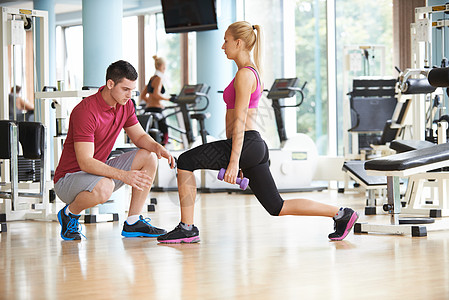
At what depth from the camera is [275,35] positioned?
9289mm

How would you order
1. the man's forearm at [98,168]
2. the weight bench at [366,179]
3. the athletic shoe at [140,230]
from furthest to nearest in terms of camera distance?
the weight bench at [366,179] < the athletic shoe at [140,230] < the man's forearm at [98,168]

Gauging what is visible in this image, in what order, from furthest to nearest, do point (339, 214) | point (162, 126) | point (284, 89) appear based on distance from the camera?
point (162, 126)
point (284, 89)
point (339, 214)

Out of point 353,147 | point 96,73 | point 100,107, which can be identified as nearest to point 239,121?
point 100,107

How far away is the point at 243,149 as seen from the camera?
138 inches

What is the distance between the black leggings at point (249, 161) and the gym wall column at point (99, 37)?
1819mm

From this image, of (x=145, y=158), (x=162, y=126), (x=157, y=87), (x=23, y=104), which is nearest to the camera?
(x=145, y=158)

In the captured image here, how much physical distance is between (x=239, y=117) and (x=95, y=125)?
0.81 m

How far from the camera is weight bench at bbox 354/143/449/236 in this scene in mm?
3684

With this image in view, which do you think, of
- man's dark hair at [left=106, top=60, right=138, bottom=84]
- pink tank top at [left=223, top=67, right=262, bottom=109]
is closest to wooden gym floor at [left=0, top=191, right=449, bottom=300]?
pink tank top at [left=223, top=67, right=262, bottom=109]

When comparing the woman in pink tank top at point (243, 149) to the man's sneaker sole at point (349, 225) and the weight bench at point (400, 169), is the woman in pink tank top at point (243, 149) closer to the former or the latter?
the man's sneaker sole at point (349, 225)

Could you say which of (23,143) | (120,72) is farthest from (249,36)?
(23,143)

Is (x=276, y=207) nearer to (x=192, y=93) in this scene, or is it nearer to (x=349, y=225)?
(x=349, y=225)

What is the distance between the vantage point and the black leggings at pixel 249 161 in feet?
11.6

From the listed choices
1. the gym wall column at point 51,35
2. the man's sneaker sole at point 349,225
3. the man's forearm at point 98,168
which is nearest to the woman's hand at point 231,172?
the man's forearm at point 98,168
